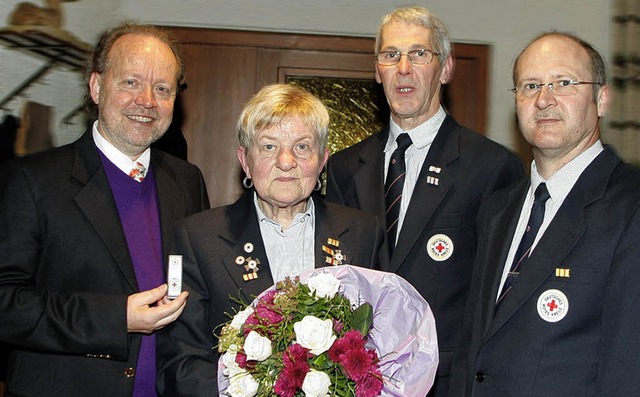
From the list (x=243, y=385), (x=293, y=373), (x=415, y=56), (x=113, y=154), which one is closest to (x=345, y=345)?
(x=293, y=373)

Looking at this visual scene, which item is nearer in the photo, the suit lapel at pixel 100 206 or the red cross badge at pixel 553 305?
the red cross badge at pixel 553 305

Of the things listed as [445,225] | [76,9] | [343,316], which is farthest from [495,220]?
[76,9]

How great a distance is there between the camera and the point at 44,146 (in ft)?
12.4

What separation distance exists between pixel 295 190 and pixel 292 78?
8.10 feet

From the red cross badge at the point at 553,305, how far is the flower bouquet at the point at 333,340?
40cm

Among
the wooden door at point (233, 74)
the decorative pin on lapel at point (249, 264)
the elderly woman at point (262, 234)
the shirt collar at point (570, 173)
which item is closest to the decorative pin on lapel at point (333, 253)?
the elderly woman at point (262, 234)

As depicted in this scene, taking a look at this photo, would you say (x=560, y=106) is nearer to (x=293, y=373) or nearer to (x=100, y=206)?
(x=293, y=373)

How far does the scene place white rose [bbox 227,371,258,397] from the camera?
6.68ft

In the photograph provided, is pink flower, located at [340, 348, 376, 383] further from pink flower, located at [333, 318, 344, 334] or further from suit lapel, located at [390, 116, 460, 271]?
suit lapel, located at [390, 116, 460, 271]

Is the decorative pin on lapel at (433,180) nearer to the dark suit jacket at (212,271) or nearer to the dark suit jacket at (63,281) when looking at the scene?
the dark suit jacket at (212,271)

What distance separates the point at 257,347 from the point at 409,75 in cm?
151

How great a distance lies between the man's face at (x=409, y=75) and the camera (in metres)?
3.13

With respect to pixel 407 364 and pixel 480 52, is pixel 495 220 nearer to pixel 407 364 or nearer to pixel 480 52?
pixel 407 364

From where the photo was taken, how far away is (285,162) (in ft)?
8.23
